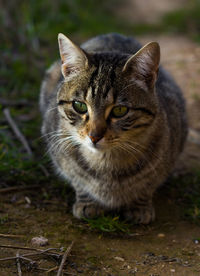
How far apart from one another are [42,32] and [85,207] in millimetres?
4177

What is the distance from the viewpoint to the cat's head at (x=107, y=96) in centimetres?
242

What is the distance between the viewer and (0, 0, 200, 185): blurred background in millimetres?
3847

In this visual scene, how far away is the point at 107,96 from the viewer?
244 centimetres

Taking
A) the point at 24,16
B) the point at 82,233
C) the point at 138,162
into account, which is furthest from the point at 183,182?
the point at 24,16

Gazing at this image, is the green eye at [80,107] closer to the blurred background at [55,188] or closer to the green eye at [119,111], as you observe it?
the green eye at [119,111]

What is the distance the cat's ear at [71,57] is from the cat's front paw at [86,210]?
94 cm

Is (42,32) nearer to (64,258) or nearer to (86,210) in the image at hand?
(86,210)

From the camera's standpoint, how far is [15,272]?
7.08 feet

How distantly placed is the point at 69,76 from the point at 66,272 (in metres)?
1.29

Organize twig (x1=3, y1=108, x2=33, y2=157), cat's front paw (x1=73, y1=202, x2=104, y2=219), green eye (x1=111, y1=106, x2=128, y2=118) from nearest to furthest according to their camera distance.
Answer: green eye (x1=111, y1=106, x2=128, y2=118) → cat's front paw (x1=73, y1=202, x2=104, y2=219) → twig (x1=3, y1=108, x2=33, y2=157)

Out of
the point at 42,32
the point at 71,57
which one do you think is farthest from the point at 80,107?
the point at 42,32

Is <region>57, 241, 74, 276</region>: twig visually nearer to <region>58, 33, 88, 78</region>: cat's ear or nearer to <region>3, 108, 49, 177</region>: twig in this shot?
<region>3, 108, 49, 177</region>: twig

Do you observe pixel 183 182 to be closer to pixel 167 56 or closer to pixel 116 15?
pixel 167 56

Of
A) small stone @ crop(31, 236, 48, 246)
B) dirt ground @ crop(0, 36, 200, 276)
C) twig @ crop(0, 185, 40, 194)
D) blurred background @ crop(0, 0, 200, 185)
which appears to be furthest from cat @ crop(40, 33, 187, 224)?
blurred background @ crop(0, 0, 200, 185)
